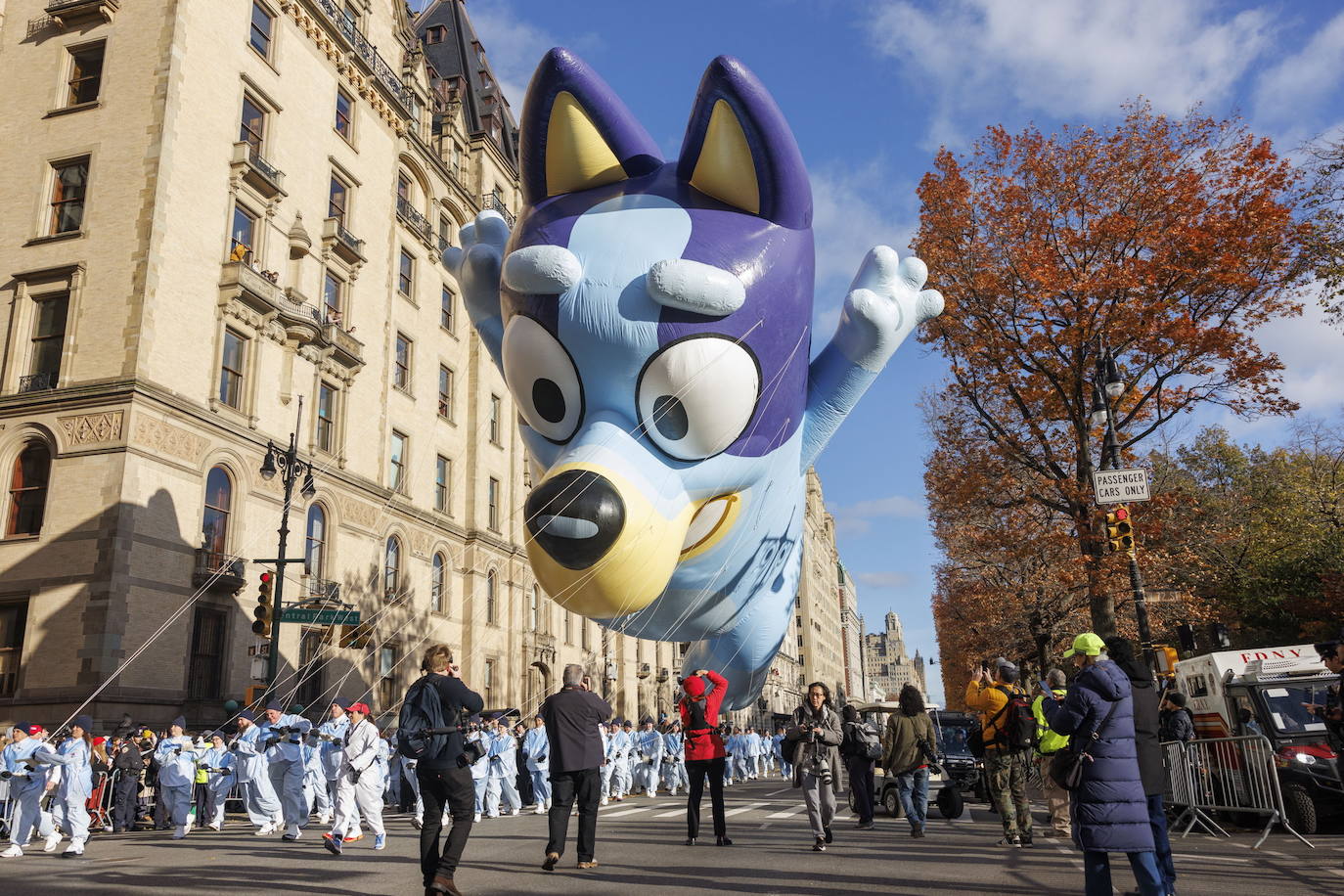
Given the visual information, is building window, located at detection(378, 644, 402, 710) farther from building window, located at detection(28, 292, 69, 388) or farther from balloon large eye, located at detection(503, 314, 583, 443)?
balloon large eye, located at detection(503, 314, 583, 443)

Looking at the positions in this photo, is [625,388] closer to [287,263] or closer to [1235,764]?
[1235,764]

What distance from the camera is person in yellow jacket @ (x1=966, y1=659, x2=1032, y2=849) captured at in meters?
9.37

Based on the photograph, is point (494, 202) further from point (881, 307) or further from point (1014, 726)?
point (881, 307)

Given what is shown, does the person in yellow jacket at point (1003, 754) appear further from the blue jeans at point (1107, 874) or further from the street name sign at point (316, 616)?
the street name sign at point (316, 616)

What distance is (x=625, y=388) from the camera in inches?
212

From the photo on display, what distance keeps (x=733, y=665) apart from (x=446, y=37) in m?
40.1

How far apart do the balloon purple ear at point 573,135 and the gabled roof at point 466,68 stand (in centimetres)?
3305

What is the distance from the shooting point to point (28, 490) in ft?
61.6

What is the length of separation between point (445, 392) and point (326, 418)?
7296 mm

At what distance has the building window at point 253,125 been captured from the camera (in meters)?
22.5

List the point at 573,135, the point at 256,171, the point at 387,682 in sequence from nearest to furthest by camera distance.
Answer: the point at 573,135
the point at 256,171
the point at 387,682

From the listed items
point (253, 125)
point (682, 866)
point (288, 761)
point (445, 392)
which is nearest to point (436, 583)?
point (445, 392)

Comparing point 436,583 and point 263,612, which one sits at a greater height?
point 436,583

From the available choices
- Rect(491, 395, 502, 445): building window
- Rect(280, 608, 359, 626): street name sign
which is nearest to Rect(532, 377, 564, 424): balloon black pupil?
Rect(280, 608, 359, 626): street name sign
